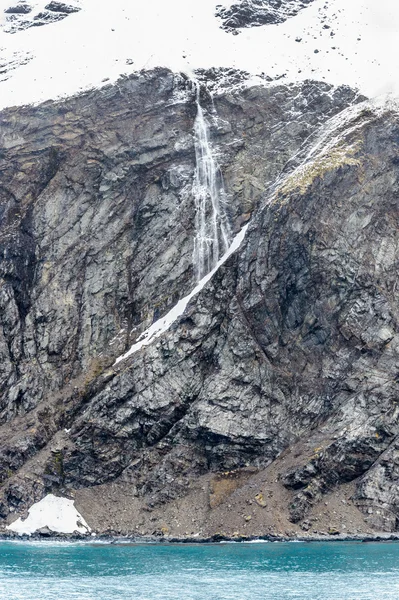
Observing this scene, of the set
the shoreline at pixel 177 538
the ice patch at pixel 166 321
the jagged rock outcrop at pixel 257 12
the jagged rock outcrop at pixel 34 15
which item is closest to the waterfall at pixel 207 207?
the ice patch at pixel 166 321

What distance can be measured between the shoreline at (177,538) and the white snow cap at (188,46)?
5385 centimetres

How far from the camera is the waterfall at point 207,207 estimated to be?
9119cm

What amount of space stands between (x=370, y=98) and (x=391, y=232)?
20.3m

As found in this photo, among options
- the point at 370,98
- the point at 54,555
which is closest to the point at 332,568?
the point at 54,555

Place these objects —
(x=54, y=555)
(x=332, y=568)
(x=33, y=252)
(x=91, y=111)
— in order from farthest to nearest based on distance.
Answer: (x=91, y=111) → (x=33, y=252) → (x=54, y=555) → (x=332, y=568)

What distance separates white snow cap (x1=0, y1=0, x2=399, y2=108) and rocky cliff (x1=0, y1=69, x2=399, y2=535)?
4.32 metres

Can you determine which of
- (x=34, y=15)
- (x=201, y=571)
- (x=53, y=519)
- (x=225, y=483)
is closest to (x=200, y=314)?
(x=225, y=483)

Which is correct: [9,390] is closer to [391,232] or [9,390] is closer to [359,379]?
[359,379]

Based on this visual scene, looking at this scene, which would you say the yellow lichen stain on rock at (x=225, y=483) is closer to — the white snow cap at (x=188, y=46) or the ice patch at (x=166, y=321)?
the ice patch at (x=166, y=321)

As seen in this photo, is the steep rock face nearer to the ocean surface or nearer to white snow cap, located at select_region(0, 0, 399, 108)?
white snow cap, located at select_region(0, 0, 399, 108)

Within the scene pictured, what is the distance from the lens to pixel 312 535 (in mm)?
70688

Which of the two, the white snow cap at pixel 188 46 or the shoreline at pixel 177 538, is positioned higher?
the white snow cap at pixel 188 46

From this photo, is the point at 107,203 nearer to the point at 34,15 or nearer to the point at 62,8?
the point at 62,8

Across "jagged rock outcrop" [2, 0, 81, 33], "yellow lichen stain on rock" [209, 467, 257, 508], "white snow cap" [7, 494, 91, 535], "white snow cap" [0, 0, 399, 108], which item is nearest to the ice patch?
"yellow lichen stain on rock" [209, 467, 257, 508]
